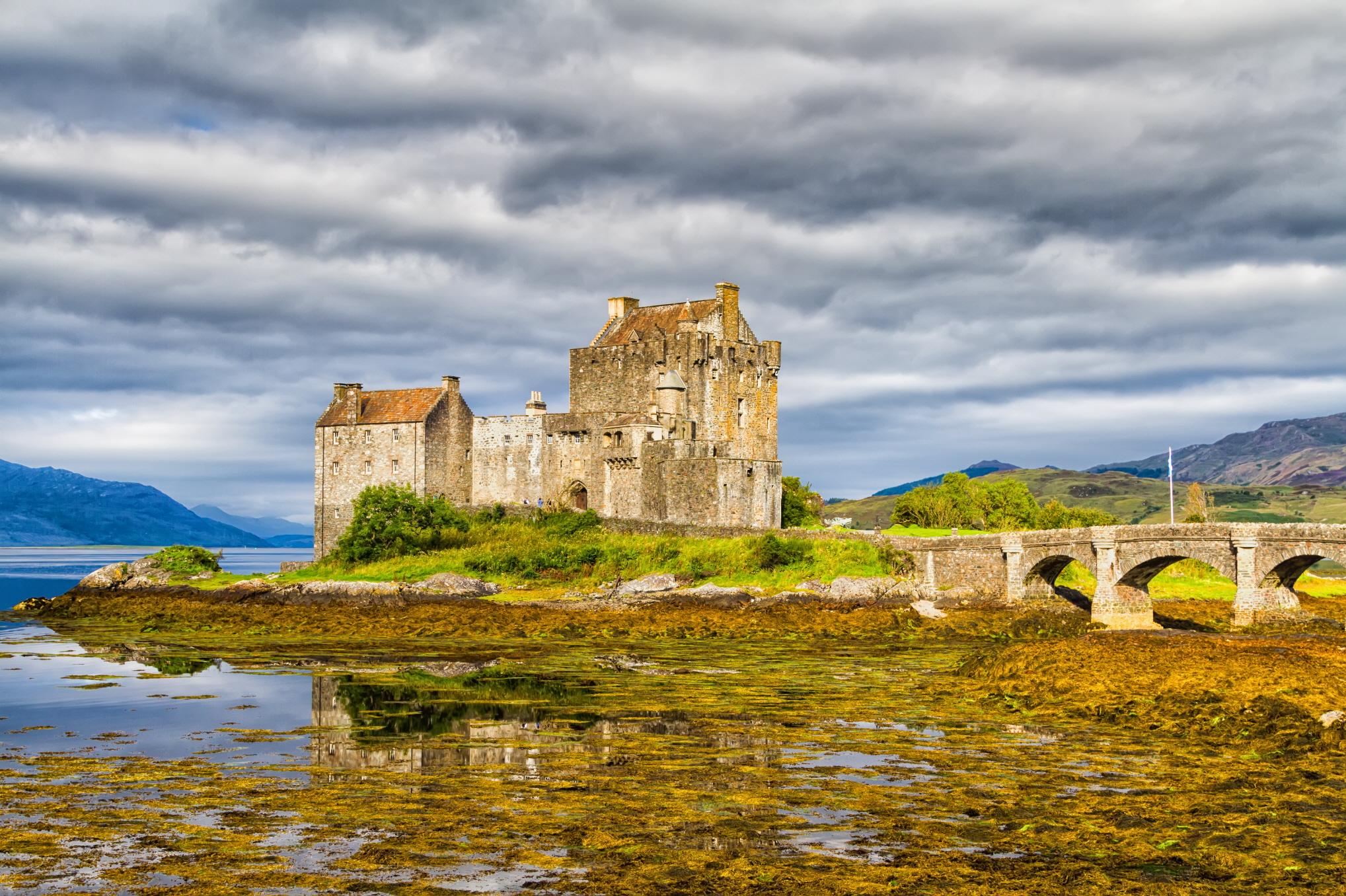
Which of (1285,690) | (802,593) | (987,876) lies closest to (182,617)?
(802,593)

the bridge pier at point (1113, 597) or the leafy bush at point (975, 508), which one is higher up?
the leafy bush at point (975, 508)

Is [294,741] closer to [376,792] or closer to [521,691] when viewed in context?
[376,792]

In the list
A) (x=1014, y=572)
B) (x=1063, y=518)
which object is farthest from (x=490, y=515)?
(x=1063, y=518)

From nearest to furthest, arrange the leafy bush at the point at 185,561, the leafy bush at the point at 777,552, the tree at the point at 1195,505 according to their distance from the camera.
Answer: the leafy bush at the point at 777,552
the leafy bush at the point at 185,561
the tree at the point at 1195,505

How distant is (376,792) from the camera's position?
16.4 metres

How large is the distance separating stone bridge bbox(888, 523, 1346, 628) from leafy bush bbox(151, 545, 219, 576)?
3920 centimetres

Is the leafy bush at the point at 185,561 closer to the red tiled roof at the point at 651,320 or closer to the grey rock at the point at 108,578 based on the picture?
the grey rock at the point at 108,578

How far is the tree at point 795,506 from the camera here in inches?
2729

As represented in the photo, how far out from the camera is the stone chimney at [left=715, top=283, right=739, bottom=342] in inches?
2731

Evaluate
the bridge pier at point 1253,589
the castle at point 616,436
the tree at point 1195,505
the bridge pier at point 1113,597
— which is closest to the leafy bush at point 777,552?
the castle at point 616,436

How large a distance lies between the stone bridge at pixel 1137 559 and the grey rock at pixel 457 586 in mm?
19410

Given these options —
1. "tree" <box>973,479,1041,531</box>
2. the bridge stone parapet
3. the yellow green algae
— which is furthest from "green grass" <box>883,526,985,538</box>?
the yellow green algae

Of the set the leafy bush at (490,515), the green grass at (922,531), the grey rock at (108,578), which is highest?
the leafy bush at (490,515)

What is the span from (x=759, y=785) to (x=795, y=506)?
5392 centimetres
